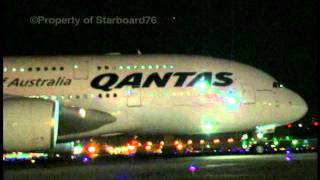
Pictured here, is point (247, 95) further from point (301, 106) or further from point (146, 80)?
point (146, 80)

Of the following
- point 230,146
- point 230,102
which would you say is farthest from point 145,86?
point 230,146

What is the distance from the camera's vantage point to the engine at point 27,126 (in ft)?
58.2

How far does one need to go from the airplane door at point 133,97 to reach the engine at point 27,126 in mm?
5021

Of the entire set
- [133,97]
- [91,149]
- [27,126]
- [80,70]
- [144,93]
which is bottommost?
[27,126]

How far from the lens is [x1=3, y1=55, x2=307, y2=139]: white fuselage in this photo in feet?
75.8

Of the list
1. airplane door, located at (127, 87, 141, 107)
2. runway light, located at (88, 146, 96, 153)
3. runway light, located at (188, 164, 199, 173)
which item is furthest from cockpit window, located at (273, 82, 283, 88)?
runway light, located at (88, 146, 96, 153)

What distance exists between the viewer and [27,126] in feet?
58.5

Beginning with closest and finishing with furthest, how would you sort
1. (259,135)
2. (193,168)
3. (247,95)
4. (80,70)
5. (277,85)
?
(193,168)
(80,70)
(247,95)
(277,85)
(259,135)

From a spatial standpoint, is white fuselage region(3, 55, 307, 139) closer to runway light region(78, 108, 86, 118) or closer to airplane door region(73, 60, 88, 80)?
airplane door region(73, 60, 88, 80)

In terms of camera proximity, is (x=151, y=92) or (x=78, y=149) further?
(x=78, y=149)

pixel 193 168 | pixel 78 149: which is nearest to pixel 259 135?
pixel 193 168

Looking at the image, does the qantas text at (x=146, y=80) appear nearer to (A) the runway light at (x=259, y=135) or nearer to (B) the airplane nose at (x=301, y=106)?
(A) the runway light at (x=259, y=135)

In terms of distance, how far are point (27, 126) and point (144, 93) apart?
240 inches

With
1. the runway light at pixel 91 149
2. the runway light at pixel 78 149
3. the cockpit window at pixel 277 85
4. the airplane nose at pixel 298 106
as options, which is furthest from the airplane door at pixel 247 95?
the runway light at pixel 91 149
